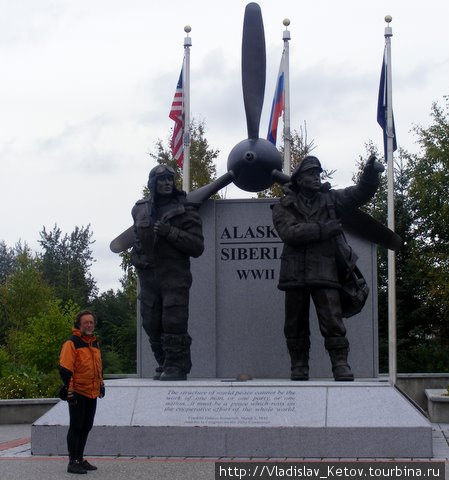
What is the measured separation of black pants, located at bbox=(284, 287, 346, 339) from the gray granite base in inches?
33.5

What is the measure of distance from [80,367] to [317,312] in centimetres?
294

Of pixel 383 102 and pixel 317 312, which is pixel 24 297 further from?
pixel 317 312

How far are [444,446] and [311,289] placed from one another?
7.10 ft

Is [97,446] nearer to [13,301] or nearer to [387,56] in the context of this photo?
[387,56]

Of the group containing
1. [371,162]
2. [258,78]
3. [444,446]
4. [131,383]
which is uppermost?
[258,78]

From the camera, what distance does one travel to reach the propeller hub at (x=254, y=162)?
40.5 feet

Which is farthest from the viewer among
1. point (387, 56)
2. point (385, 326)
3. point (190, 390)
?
point (385, 326)

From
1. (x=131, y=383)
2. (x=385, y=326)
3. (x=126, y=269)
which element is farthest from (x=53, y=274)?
(x=131, y=383)

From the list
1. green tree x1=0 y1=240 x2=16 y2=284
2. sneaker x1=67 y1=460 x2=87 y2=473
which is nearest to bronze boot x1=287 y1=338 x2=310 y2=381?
sneaker x1=67 y1=460 x2=87 y2=473

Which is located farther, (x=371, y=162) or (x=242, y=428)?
(x=371, y=162)

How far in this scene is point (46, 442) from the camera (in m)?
9.33

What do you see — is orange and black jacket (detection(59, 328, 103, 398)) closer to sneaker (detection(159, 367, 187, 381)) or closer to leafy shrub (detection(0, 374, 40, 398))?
sneaker (detection(159, 367, 187, 381))

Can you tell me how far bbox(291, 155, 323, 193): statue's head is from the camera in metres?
10.4

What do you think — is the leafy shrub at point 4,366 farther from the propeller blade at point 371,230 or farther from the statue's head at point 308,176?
the statue's head at point 308,176
